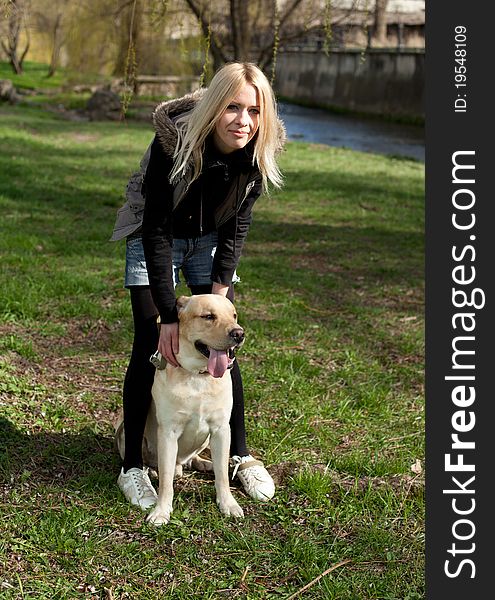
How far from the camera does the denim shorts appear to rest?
368cm

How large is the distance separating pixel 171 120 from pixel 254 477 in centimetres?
172

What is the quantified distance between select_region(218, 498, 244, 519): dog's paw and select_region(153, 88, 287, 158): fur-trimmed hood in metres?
1.59

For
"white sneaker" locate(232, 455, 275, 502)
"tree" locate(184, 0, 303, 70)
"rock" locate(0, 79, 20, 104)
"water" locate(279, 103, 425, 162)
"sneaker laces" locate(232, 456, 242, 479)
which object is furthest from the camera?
"water" locate(279, 103, 425, 162)

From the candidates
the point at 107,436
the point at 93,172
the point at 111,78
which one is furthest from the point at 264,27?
the point at 107,436

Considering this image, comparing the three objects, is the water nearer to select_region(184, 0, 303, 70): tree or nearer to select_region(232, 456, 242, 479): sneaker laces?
select_region(184, 0, 303, 70): tree

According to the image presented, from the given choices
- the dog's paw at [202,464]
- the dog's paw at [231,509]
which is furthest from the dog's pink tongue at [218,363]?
the dog's paw at [202,464]

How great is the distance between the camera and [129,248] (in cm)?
371

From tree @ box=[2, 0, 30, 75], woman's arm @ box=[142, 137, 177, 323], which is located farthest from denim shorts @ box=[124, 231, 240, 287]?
tree @ box=[2, 0, 30, 75]

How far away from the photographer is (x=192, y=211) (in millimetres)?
3607

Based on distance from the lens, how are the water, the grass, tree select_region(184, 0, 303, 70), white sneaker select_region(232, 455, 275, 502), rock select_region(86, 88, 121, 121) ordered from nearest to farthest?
1. the grass
2. white sneaker select_region(232, 455, 275, 502)
3. tree select_region(184, 0, 303, 70)
4. rock select_region(86, 88, 121, 121)
5. the water

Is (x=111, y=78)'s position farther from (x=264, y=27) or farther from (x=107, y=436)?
(x=107, y=436)

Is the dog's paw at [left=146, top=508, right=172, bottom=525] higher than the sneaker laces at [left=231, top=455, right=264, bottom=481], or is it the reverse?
the sneaker laces at [left=231, top=455, right=264, bottom=481]

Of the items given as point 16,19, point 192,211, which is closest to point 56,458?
point 192,211

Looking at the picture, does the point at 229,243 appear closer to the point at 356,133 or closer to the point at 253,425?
the point at 253,425
